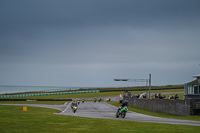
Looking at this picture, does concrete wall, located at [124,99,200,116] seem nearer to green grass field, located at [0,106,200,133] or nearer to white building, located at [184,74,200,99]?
white building, located at [184,74,200,99]

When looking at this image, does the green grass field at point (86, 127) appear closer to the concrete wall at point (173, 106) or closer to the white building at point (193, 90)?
the concrete wall at point (173, 106)

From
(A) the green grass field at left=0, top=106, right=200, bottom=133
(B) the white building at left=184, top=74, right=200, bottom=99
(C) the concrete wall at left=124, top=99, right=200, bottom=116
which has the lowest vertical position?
(A) the green grass field at left=0, top=106, right=200, bottom=133

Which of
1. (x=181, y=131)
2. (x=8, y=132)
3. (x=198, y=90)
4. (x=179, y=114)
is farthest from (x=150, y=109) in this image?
(x=8, y=132)

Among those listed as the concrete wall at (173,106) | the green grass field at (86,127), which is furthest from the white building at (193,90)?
the green grass field at (86,127)

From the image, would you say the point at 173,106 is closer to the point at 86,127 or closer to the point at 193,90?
the point at 193,90

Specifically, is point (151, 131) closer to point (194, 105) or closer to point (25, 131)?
point (25, 131)

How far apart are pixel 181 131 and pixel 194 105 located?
15348 mm

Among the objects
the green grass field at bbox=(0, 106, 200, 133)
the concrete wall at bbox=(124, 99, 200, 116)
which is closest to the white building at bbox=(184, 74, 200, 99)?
the concrete wall at bbox=(124, 99, 200, 116)

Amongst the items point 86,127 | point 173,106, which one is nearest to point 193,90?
point 173,106

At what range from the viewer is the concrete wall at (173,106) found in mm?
28987

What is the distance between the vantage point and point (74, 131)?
558 inches

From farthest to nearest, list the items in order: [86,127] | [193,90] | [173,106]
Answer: [193,90] < [173,106] < [86,127]

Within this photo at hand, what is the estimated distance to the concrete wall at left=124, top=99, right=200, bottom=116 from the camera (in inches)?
1141

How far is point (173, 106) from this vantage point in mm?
34219
